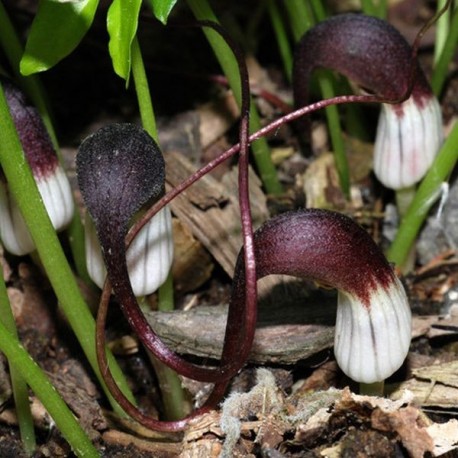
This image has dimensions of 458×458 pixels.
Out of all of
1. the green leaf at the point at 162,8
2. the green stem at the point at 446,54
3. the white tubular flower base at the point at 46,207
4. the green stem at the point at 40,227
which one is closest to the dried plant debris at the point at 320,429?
the green stem at the point at 40,227

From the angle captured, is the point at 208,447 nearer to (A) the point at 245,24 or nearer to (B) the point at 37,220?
(B) the point at 37,220

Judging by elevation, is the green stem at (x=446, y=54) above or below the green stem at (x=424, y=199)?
above

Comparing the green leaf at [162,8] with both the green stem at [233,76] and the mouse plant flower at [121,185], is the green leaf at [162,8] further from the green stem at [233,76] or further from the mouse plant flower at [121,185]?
the green stem at [233,76]

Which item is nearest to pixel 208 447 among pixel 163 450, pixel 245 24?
pixel 163 450

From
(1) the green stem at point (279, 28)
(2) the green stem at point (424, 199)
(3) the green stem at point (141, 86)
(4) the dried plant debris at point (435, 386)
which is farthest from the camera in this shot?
(1) the green stem at point (279, 28)

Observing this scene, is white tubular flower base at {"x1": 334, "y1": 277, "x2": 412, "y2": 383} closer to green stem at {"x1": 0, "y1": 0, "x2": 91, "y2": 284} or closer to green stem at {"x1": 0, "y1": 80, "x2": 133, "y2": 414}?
green stem at {"x1": 0, "y1": 80, "x2": 133, "y2": 414}

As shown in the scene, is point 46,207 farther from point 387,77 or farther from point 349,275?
point 387,77

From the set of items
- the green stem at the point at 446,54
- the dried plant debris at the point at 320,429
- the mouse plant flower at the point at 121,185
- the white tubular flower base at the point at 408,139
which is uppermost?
the mouse plant flower at the point at 121,185
